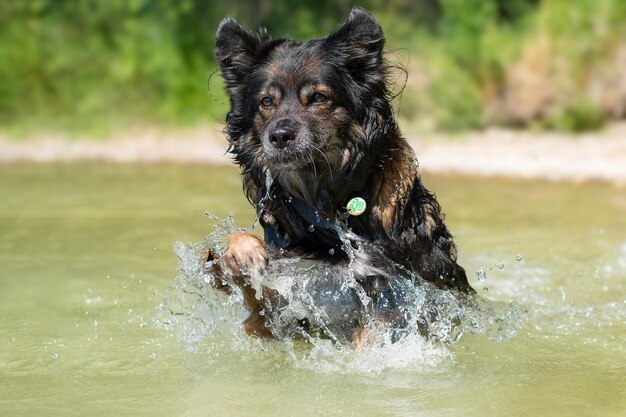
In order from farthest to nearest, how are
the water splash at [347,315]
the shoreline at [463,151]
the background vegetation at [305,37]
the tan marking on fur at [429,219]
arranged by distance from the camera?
1. the background vegetation at [305,37]
2. the shoreline at [463,151]
3. the tan marking on fur at [429,219]
4. the water splash at [347,315]

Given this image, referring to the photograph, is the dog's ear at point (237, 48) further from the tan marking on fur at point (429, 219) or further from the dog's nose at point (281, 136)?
the tan marking on fur at point (429, 219)

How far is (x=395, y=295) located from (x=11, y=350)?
2167mm

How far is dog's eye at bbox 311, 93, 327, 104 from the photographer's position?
5.01 metres

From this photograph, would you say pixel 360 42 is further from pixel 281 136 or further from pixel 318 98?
pixel 281 136

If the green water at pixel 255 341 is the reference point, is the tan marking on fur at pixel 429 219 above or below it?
above

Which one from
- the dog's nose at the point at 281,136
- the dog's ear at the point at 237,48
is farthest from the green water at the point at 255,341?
the dog's ear at the point at 237,48

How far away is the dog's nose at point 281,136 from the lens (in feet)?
15.9

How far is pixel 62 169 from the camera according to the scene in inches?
478

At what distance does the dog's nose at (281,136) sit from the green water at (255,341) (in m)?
1.18

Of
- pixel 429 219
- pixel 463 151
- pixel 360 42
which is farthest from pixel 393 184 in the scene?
pixel 463 151

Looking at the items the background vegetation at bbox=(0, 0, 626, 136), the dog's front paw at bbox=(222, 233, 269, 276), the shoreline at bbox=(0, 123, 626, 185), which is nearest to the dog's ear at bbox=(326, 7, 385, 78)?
the dog's front paw at bbox=(222, 233, 269, 276)

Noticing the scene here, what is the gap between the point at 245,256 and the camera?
16.0ft

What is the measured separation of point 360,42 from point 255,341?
1.78 m

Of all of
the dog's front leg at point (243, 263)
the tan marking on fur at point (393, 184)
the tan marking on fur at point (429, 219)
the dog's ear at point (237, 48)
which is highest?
the dog's ear at point (237, 48)
